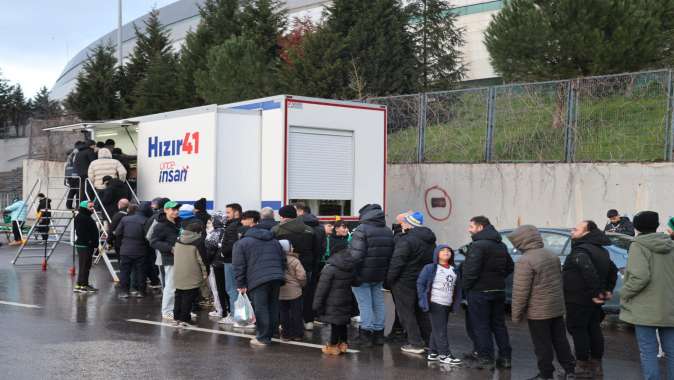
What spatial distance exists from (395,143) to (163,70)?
13729 mm

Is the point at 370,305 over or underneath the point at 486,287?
underneath

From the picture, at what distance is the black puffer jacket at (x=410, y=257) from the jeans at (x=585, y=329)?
1.75m

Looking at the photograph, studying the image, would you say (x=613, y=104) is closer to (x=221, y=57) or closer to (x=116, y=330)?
(x=116, y=330)

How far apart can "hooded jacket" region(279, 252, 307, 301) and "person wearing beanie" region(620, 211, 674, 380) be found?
12.8ft

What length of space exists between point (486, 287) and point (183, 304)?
169 inches

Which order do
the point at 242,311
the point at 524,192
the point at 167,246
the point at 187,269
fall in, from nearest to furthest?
the point at 187,269
the point at 242,311
the point at 167,246
the point at 524,192

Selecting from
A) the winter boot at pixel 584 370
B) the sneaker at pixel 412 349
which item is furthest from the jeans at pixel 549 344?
the sneaker at pixel 412 349

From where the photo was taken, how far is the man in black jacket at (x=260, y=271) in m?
9.16

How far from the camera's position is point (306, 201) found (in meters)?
14.1

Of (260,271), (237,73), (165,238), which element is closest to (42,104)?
(237,73)

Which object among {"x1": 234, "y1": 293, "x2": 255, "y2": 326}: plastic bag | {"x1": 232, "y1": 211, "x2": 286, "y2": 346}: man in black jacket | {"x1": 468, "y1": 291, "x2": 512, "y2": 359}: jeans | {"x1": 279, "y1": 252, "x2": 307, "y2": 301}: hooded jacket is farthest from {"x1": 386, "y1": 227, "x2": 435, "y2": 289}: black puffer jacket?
{"x1": 234, "y1": 293, "x2": 255, "y2": 326}: plastic bag

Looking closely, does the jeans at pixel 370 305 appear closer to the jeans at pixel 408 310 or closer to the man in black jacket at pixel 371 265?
the man in black jacket at pixel 371 265

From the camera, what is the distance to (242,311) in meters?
10.6

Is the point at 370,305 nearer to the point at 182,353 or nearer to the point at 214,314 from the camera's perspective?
the point at 182,353
